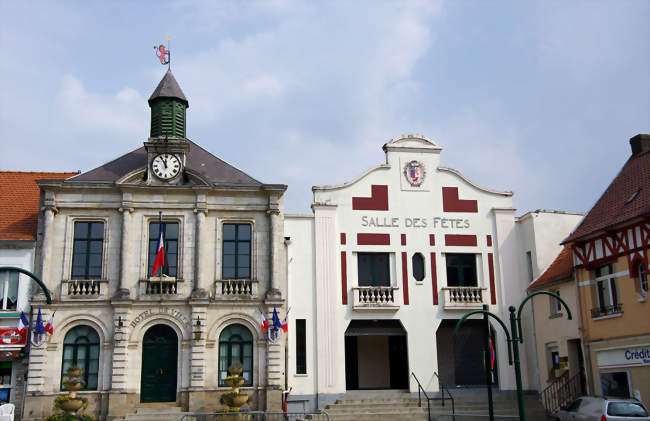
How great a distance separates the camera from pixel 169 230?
83.2ft

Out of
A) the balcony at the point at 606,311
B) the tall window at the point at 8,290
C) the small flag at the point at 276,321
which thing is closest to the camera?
the balcony at the point at 606,311

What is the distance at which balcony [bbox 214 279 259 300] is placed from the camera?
24.7m

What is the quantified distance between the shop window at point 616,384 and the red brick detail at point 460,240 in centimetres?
718

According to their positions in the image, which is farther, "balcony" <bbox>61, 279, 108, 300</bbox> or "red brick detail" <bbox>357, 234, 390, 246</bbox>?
"red brick detail" <bbox>357, 234, 390, 246</bbox>

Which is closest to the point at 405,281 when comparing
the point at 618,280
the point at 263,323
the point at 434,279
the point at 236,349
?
the point at 434,279

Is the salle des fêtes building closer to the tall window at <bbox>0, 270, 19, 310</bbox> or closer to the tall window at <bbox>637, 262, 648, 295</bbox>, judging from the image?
the tall window at <bbox>0, 270, 19, 310</bbox>

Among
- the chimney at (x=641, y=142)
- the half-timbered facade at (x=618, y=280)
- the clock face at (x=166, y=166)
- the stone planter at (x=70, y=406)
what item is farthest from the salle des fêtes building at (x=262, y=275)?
the chimney at (x=641, y=142)

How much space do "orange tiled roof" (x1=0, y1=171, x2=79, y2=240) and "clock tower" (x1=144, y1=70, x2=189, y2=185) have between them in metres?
4.43

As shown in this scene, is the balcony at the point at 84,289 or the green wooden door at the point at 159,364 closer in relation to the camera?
the green wooden door at the point at 159,364

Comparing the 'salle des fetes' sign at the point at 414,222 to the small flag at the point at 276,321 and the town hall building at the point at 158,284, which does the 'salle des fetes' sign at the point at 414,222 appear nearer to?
the town hall building at the point at 158,284

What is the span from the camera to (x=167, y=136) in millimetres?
26219

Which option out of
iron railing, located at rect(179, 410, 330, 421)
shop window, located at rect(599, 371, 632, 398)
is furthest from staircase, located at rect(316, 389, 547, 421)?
shop window, located at rect(599, 371, 632, 398)

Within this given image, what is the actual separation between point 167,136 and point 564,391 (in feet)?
57.2

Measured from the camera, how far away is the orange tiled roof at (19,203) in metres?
24.8
